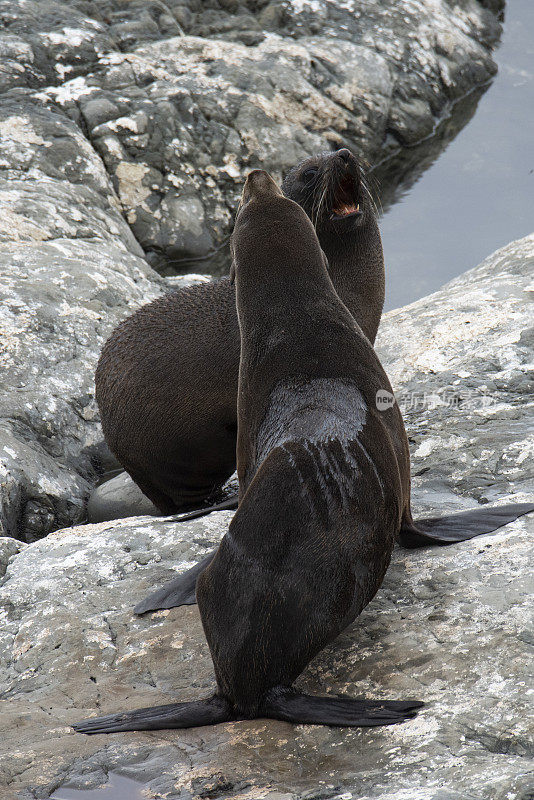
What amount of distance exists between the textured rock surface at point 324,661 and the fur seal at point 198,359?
802 millimetres

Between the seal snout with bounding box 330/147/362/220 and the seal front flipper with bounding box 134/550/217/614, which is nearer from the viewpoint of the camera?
the seal front flipper with bounding box 134/550/217/614

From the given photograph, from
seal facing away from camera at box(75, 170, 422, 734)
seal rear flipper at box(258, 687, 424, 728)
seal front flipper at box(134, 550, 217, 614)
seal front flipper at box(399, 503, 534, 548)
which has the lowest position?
seal front flipper at box(134, 550, 217, 614)

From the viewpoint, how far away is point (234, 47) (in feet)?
36.2

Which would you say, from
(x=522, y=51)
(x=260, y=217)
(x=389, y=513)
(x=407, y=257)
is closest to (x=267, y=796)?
(x=389, y=513)

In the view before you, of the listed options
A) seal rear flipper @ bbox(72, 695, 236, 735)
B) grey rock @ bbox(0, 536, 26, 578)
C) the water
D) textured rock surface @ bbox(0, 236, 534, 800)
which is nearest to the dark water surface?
textured rock surface @ bbox(0, 236, 534, 800)

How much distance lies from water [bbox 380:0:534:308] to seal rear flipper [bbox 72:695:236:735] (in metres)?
6.10

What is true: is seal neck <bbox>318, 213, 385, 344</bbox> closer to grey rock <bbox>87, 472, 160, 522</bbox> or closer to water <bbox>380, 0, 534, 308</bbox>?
grey rock <bbox>87, 472, 160, 522</bbox>

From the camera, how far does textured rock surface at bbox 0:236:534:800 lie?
2.48m

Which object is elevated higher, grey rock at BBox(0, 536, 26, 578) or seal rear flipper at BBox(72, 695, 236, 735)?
seal rear flipper at BBox(72, 695, 236, 735)

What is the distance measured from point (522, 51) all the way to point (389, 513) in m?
10.9

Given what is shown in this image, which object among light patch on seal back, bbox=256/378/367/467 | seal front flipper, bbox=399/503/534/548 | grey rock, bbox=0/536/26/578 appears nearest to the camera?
light patch on seal back, bbox=256/378/367/467

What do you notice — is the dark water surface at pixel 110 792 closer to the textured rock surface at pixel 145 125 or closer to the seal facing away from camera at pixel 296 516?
the seal facing away from camera at pixel 296 516

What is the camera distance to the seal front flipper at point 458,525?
3768mm

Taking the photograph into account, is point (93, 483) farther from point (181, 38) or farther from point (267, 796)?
point (181, 38)
